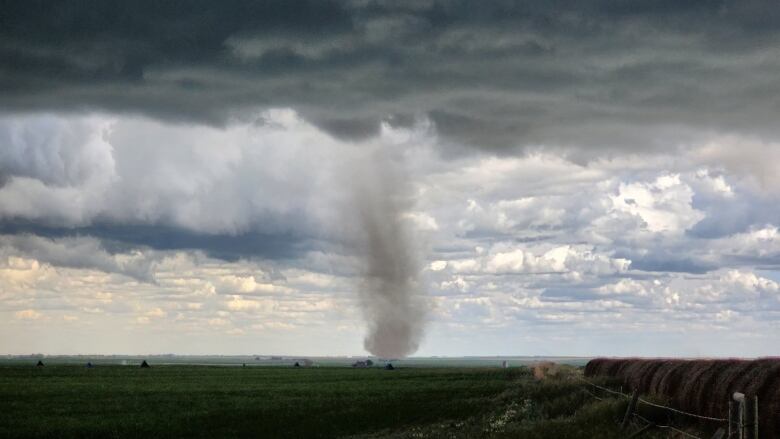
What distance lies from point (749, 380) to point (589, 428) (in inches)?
273

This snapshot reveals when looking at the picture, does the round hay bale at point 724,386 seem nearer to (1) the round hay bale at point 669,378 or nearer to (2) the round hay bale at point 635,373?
(1) the round hay bale at point 669,378

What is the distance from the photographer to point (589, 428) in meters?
30.0

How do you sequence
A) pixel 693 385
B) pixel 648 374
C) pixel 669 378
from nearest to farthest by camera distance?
pixel 693 385
pixel 669 378
pixel 648 374

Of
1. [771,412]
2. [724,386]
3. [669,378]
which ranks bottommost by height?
[771,412]

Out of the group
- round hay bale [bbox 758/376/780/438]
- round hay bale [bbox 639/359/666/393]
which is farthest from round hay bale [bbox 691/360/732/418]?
round hay bale [bbox 639/359/666/393]

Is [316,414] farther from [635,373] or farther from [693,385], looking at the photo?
[693,385]

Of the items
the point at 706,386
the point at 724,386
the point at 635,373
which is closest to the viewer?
the point at 724,386

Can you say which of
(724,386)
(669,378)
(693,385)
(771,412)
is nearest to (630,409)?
(693,385)

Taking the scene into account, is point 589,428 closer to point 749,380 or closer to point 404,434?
point 749,380

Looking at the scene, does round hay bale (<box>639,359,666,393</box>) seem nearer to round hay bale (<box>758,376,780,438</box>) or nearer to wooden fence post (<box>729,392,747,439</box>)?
round hay bale (<box>758,376,780,438</box>)

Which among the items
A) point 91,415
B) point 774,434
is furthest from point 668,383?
point 91,415

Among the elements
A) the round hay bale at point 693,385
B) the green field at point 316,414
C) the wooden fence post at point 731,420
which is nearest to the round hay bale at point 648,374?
the green field at point 316,414

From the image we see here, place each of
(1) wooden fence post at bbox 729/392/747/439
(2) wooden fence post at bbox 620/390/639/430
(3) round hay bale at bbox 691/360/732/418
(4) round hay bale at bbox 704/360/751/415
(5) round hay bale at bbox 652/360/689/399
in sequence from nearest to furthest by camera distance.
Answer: (1) wooden fence post at bbox 729/392/747/439, (4) round hay bale at bbox 704/360/751/415, (3) round hay bale at bbox 691/360/732/418, (2) wooden fence post at bbox 620/390/639/430, (5) round hay bale at bbox 652/360/689/399

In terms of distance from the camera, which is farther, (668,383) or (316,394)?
(316,394)
